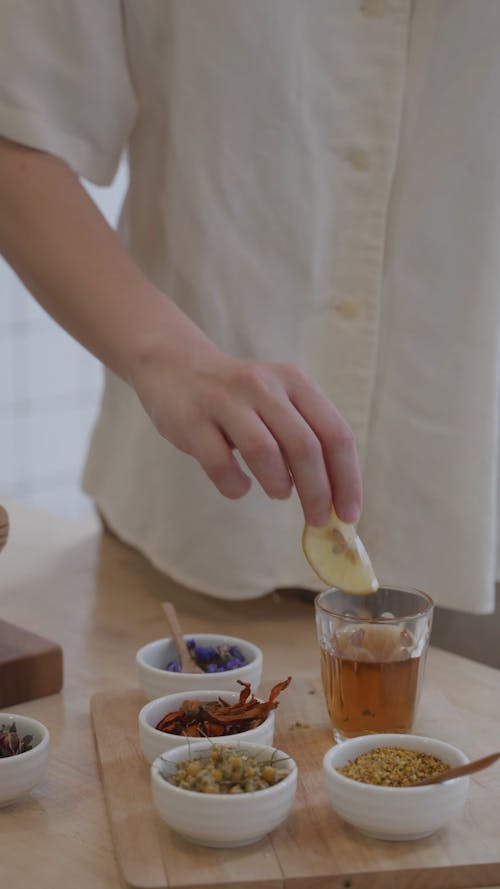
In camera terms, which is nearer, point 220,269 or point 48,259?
point 48,259

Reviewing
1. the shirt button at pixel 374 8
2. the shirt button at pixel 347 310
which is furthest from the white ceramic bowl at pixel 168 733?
the shirt button at pixel 374 8

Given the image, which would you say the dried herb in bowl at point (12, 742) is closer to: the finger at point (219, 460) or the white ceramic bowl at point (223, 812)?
the white ceramic bowl at point (223, 812)

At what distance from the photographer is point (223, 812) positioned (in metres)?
0.81

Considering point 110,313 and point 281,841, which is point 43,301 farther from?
point 281,841

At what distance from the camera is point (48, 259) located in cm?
115

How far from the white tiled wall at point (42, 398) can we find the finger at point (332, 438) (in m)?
2.62

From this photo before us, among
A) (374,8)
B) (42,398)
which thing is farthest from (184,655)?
(42,398)

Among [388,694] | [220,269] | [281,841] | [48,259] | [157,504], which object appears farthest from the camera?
[157,504]

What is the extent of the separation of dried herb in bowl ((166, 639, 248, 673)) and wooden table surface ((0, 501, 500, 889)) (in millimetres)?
86

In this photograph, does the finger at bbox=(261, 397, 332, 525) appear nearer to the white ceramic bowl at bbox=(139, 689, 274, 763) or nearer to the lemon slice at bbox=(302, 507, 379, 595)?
the lemon slice at bbox=(302, 507, 379, 595)

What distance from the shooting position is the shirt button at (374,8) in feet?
Result: 4.13

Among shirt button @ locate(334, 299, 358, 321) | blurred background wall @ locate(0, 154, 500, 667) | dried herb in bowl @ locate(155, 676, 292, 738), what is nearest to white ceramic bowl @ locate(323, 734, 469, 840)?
dried herb in bowl @ locate(155, 676, 292, 738)

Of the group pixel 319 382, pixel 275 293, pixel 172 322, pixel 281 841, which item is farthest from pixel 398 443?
pixel 281 841

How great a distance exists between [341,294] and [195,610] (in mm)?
380
